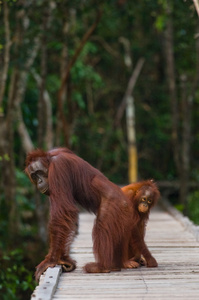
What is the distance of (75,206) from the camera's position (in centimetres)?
454

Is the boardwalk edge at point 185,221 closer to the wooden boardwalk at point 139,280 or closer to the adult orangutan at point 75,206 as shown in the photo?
the wooden boardwalk at point 139,280

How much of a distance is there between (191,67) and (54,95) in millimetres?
3743

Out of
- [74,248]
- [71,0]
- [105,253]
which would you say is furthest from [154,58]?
[105,253]

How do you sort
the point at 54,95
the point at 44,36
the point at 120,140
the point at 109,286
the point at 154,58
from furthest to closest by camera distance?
the point at 154,58 < the point at 120,140 < the point at 54,95 < the point at 44,36 < the point at 109,286

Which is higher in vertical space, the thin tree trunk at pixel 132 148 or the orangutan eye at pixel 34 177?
the orangutan eye at pixel 34 177

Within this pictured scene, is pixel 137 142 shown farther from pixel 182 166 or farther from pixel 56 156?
pixel 56 156

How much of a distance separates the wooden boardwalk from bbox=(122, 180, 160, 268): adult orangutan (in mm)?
95

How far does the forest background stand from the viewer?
408 inches

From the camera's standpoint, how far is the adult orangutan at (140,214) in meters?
4.71

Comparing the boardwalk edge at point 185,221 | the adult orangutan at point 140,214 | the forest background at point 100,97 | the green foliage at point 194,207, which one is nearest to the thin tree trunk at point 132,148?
the forest background at point 100,97

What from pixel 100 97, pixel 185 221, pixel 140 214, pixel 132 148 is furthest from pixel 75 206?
pixel 100 97

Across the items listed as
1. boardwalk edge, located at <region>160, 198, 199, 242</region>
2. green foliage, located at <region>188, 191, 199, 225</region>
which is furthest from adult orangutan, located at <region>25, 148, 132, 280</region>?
green foliage, located at <region>188, 191, 199, 225</region>

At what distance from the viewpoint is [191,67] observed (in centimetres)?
1287

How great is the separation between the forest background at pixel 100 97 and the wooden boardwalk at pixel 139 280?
3.86 m
